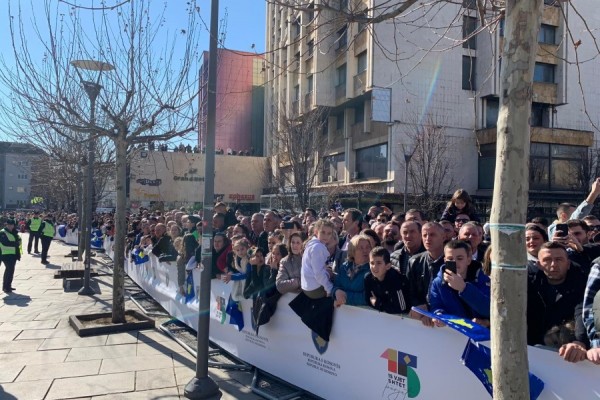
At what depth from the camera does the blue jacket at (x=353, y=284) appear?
4.68m

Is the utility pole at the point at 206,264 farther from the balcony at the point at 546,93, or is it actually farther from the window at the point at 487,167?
the balcony at the point at 546,93

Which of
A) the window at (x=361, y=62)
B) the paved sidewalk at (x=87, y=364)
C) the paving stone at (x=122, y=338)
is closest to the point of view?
the paved sidewalk at (x=87, y=364)

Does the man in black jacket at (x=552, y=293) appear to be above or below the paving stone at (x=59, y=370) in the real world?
above

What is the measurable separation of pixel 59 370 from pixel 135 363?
88 cm

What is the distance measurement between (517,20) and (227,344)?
577cm

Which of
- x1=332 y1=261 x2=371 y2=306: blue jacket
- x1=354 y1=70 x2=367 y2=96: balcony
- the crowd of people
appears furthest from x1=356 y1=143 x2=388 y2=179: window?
x1=332 y1=261 x2=371 y2=306: blue jacket

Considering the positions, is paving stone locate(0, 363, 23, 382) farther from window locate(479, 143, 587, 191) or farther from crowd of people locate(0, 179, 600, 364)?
window locate(479, 143, 587, 191)

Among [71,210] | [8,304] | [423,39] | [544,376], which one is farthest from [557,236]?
[71,210]

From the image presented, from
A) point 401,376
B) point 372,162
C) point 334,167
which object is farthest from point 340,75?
point 401,376

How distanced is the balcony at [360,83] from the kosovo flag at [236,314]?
852 inches

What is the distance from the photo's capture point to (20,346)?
23.0 feet

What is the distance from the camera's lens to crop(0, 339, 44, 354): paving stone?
6809 mm

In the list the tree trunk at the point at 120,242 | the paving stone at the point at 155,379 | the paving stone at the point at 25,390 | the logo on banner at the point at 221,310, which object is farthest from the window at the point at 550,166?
the paving stone at the point at 25,390

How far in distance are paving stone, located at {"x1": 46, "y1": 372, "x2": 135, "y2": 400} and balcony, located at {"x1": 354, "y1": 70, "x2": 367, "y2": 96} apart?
22933 millimetres
